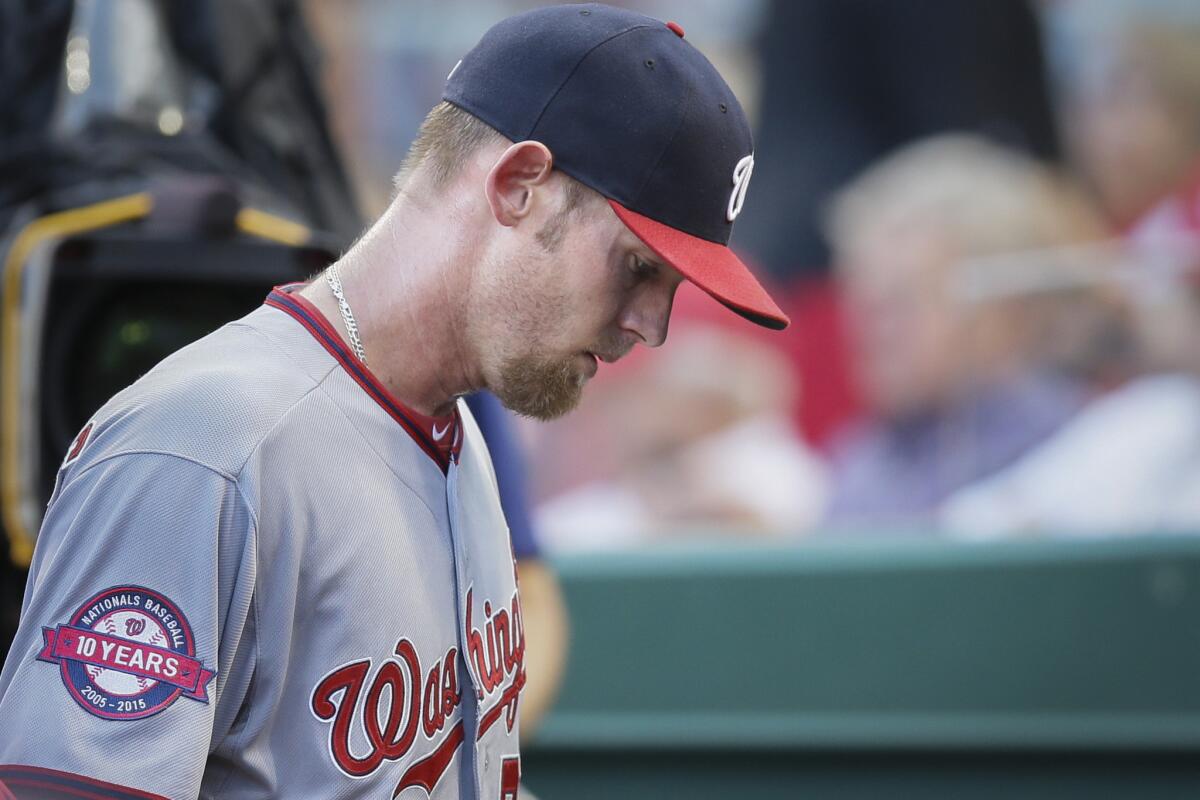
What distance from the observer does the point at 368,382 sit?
55.1 inches

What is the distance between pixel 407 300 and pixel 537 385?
5.9 inches

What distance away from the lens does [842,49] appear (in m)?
5.17

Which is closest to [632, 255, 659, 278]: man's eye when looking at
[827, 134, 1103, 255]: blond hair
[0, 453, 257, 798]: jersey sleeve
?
[0, 453, 257, 798]: jersey sleeve

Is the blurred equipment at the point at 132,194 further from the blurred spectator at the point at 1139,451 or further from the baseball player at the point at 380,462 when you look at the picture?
the blurred spectator at the point at 1139,451

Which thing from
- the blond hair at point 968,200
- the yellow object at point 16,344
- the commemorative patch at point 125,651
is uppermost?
the blond hair at point 968,200

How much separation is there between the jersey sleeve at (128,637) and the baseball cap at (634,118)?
0.43m

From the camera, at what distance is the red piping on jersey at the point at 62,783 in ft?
3.86

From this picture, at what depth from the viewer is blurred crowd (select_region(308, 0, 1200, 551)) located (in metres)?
3.49

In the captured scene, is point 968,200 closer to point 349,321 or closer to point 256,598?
point 349,321

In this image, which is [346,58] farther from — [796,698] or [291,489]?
[291,489]

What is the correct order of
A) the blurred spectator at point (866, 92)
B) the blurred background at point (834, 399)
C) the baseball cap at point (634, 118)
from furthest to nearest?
the blurred spectator at point (866, 92) → the blurred background at point (834, 399) → the baseball cap at point (634, 118)

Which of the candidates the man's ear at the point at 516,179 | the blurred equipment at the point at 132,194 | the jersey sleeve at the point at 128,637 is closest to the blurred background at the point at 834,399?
the blurred equipment at the point at 132,194

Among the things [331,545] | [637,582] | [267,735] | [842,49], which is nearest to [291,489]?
[331,545]

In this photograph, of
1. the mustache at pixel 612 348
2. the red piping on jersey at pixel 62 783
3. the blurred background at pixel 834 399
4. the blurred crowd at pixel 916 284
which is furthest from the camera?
the blurred crowd at pixel 916 284
